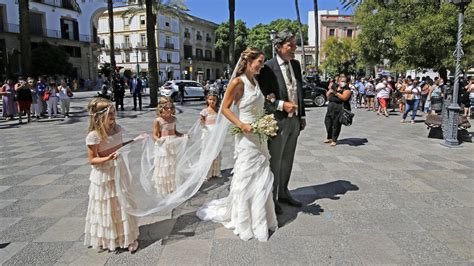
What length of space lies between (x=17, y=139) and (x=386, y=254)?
9933mm

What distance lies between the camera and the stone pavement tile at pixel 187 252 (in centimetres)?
301

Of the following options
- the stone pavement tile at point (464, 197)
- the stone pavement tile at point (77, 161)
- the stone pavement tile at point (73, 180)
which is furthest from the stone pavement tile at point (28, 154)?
the stone pavement tile at point (464, 197)

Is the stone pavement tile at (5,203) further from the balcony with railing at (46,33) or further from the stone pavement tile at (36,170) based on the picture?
the balcony with railing at (46,33)

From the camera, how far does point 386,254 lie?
10.1 feet

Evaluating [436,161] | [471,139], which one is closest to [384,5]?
[471,139]

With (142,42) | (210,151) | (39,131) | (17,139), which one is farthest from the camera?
(142,42)

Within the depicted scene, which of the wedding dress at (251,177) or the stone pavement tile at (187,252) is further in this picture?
the wedding dress at (251,177)

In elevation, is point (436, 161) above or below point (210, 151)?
below

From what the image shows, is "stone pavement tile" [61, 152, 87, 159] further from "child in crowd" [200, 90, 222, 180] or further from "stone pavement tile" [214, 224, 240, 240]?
"stone pavement tile" [214, 224, 240, 240]

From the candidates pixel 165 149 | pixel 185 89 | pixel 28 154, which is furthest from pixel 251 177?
pixel 185 89

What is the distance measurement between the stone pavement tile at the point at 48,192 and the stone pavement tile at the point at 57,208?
10.8 inches

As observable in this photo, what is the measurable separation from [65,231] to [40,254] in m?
0.49

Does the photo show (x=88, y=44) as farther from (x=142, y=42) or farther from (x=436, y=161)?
(x=436, y=161)

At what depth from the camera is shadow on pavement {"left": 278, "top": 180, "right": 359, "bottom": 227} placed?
3963mm
